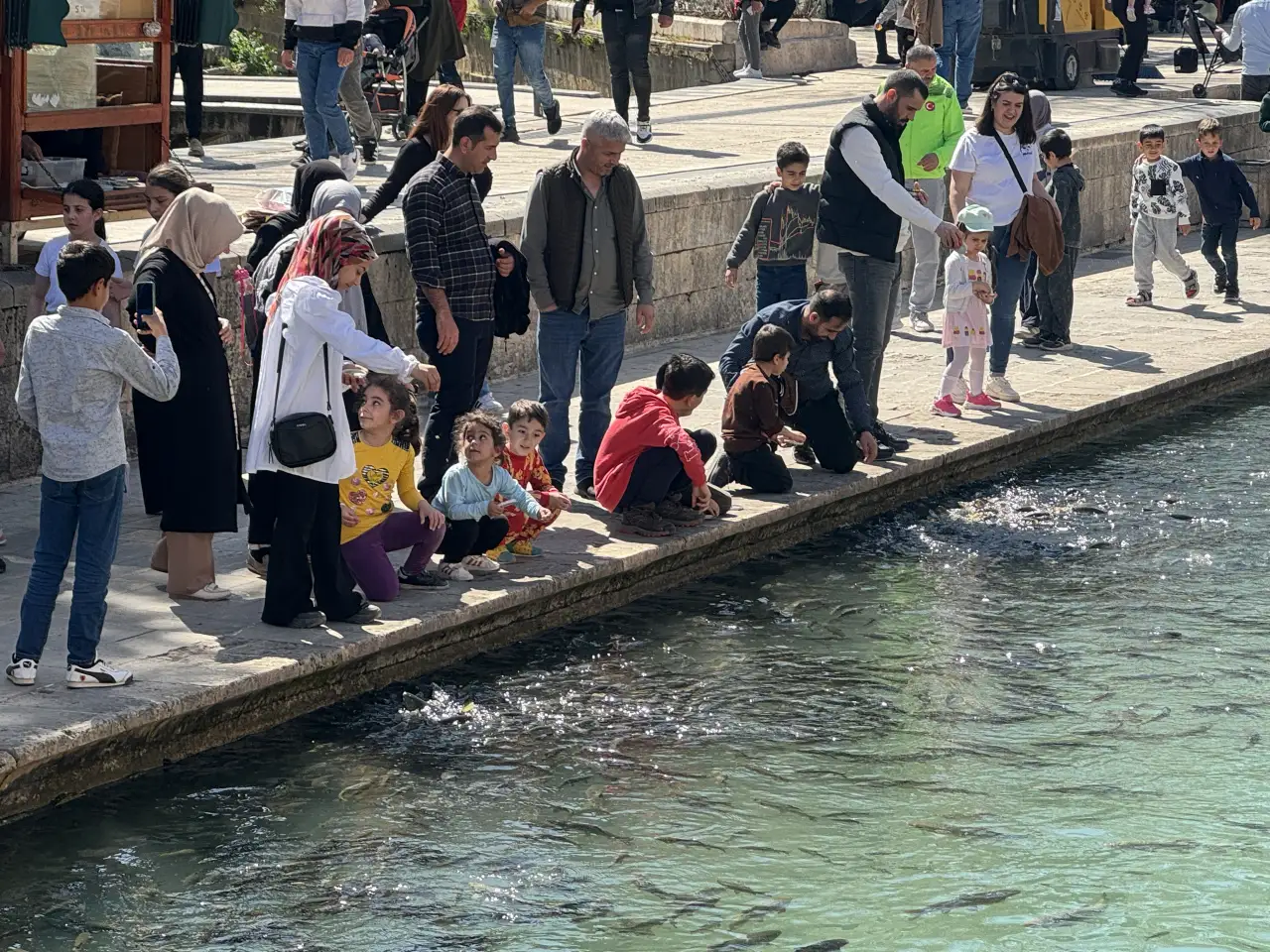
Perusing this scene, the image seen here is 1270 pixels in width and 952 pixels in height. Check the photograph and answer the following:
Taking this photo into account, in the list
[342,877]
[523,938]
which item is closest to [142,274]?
[342,877]

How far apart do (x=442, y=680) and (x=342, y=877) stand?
1572 mm

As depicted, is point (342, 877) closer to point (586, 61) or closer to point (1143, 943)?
point (1143, 943)

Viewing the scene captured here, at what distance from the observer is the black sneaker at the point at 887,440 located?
9.98 m

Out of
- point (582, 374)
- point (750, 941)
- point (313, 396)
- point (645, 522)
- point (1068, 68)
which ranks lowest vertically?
point (750, 941)

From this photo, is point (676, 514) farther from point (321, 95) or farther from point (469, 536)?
point (321, 95)

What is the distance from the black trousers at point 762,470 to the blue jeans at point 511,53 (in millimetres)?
6992

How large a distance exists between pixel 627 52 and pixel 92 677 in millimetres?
10054

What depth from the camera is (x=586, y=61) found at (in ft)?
75.0

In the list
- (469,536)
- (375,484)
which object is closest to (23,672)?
(375,484)

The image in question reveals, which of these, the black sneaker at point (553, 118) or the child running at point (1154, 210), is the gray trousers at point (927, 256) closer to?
the child running at point (1154, 210)

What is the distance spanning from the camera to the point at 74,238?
8086 mm

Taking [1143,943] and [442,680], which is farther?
[442,680]

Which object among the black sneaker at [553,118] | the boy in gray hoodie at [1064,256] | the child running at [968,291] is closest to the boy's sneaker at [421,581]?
the child running at [968,291]

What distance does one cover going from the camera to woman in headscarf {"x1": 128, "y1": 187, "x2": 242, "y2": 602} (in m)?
Result: 7.26
